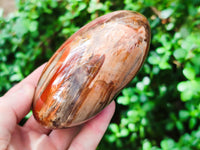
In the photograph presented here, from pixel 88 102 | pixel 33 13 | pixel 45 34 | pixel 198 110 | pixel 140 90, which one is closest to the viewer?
pixel 88 102

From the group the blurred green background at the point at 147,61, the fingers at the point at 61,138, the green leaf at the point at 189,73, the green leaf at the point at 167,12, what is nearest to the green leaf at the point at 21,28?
the blurred green background at the point at 147,61

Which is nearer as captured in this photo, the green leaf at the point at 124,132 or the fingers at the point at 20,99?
the fingers at the point at 20,99

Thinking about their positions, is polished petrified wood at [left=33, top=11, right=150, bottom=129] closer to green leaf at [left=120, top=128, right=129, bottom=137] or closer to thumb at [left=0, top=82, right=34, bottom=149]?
thumb at [left=0, top=82, right=34, bottom=149]

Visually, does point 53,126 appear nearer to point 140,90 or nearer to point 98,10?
point 140,90

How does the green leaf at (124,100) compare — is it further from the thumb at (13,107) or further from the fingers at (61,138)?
the thumb at (13,107)

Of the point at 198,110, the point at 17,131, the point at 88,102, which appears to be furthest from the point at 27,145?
the point at 198,110

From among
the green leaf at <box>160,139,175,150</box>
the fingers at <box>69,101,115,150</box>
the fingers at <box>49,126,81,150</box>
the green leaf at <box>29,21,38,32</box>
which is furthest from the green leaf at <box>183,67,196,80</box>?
the green leaf at <box>29,21,38,32</box>

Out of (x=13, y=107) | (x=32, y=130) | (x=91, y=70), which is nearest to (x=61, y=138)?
(x=32, y=130)
